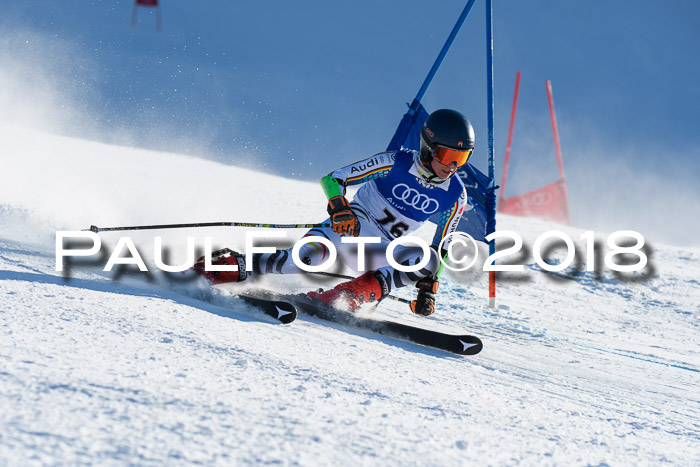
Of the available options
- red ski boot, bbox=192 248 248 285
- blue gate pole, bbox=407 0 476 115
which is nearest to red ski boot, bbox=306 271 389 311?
red ski boot, bbox=192 248 248 285

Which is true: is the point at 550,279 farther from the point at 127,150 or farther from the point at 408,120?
the point at 127,150

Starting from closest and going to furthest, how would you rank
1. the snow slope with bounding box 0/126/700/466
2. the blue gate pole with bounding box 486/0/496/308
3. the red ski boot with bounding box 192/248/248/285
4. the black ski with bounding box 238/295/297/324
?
the snow slope with bounding box 0/126/700/466, the black ski with bounding box 238/295/297/324, the red ski boot with bounding box 192/248/248/285, the blue gate pole with bounding box 486/0/496/308

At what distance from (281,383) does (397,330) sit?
1.67 metres

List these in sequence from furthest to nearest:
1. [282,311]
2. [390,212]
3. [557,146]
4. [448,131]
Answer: [557,146]
[390,212]
[448,131]
[282,311]

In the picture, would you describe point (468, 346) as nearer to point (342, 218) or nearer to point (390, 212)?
point (342, 218)

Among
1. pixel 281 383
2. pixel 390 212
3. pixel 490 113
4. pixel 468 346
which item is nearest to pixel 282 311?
pixel 468 346

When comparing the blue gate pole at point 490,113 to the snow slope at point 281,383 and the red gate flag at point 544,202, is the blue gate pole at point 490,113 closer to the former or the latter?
the snow slope at point 281,383

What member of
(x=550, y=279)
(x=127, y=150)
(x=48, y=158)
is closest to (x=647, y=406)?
(x=550, y=279)

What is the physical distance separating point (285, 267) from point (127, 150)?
34.3ft

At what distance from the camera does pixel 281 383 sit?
6.53 feet

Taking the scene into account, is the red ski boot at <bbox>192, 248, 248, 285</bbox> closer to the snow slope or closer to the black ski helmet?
the snow slope

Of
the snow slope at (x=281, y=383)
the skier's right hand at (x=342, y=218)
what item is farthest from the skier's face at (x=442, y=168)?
the snow slope at (x=281, y=383)

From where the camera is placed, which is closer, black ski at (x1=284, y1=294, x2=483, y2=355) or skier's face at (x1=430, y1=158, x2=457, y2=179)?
black ski at (x1=284, y1=294, x2=483, y2=355)

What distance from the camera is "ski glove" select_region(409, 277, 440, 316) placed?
3.96 meters
